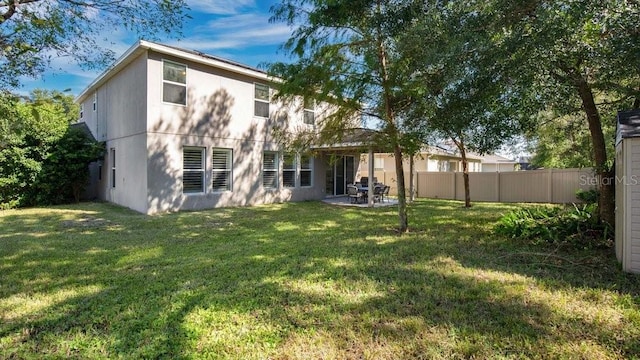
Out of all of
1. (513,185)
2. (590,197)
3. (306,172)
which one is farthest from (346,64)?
(513,185)

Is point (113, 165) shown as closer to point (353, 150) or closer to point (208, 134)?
point (208, 134)

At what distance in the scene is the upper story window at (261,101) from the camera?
1369cm

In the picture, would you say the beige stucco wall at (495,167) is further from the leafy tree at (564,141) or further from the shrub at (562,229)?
the shrub at (562,229)

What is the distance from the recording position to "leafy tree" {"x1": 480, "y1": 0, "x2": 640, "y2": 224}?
4.54 meters

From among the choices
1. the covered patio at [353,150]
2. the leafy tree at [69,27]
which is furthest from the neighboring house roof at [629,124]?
the leafy tree at [69,27]

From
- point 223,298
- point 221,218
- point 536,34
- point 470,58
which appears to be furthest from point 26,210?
point 536,34

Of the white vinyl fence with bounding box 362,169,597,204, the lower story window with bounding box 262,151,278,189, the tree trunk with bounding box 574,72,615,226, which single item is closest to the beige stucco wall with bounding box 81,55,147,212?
the lower story window with bounding box 262,151,278,189

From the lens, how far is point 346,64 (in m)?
7.38

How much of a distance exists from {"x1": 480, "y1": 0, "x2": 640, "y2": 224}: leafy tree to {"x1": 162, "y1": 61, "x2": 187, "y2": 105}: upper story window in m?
9.29

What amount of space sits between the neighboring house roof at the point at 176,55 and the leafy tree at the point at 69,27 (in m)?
4.89

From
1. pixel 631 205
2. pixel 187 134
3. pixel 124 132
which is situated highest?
pixel 124 132

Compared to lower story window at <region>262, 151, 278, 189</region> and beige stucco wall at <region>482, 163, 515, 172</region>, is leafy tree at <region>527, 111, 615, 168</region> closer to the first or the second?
lower story window at <region>262, 151, 278, 189</region>

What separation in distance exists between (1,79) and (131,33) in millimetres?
2003

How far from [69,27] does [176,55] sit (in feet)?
21.2
